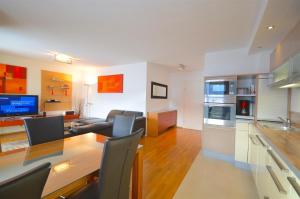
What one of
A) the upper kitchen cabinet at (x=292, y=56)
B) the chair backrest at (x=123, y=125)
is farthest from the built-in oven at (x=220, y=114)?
the chair backrest at (x=123, y=125)

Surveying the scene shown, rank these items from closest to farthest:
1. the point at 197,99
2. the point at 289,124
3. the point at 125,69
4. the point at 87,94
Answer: the point at 289,124, the point at 125,69, the point at 197,99, the point at 87,94

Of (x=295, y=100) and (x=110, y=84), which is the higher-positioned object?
(x=110, y=84)

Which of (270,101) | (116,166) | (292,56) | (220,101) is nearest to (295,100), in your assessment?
(270,101)

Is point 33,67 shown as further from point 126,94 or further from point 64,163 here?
point 64,163

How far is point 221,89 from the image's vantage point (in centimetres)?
322

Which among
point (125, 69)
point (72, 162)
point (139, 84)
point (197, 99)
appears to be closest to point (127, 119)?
point (72, 162)

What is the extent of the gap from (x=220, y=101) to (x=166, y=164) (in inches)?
68.3

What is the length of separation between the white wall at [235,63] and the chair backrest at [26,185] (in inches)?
141

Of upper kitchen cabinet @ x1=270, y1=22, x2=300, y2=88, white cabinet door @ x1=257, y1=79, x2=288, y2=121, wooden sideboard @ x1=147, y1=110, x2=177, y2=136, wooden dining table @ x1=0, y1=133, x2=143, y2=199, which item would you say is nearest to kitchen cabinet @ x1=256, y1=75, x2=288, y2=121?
white cabinet door @ x1=257, y1=79, x2=288, y2=121

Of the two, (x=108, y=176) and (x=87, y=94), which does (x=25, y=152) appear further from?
(x=87, y=94)

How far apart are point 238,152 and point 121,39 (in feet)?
10.3

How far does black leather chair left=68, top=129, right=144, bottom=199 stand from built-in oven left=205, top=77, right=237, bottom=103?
2.64 metres

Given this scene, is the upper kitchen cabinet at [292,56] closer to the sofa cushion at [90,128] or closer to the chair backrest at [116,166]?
the chair backrest at [116,166]

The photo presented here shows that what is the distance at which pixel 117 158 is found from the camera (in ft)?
3.31
